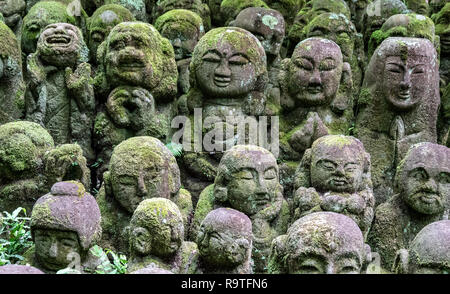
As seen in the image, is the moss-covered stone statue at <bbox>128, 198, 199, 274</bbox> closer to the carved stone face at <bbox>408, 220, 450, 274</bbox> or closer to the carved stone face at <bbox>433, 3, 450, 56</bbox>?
the carved stone face at <bbox>408, 220, 450, 274</bbox>

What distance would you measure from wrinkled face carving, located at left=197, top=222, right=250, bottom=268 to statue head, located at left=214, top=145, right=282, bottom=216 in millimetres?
1508

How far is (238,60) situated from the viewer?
10.5 meters

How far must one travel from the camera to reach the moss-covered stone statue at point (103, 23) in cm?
1276

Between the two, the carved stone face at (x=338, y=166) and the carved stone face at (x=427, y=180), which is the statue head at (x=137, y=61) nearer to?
the carved stone face at (x=338, y=166)

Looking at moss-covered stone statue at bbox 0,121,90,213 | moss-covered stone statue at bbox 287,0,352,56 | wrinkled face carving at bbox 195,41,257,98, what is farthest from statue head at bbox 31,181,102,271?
moss-covered stone statue at bbox 287,0,352,56

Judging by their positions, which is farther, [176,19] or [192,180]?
[176,19]

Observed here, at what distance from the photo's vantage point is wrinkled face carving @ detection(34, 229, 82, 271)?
24.9ft

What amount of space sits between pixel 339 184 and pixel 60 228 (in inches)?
124

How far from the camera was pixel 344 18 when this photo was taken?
12.7 m

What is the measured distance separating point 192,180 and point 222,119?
3.01 ft

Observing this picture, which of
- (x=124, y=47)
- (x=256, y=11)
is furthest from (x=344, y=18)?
(x=124, y=47)

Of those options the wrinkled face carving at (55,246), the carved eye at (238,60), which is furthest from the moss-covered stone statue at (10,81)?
the wrinkled face carving at (55,246)

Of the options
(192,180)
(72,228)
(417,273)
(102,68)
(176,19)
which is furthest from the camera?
(176,19)
